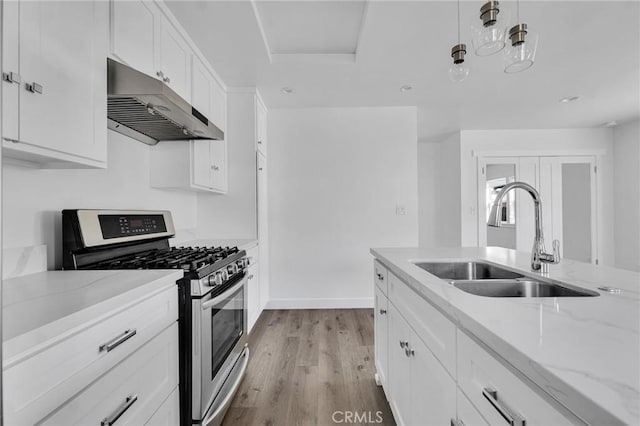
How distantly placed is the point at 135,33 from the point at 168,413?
71.5 inches

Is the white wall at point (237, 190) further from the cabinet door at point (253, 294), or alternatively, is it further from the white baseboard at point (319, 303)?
the white baseboard at point (319, 303)

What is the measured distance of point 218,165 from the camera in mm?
2832

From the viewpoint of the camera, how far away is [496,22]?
143 cm

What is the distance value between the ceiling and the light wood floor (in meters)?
2.19

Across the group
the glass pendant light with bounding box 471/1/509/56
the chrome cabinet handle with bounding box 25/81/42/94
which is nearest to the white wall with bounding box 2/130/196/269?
the chrome cabinet handle with bounding box 25/81/42/94

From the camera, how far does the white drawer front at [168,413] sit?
112cm

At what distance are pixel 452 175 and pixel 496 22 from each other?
13.3 feet

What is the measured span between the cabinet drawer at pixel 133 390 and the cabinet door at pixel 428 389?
962 mm

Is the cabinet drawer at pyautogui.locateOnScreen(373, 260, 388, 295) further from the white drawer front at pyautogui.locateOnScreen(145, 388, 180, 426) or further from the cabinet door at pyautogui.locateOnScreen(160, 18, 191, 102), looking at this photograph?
the cabinet door at pyautogui.locateOnScreen(160, 18, 191, 102)

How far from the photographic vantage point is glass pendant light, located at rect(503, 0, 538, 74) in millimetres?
1401

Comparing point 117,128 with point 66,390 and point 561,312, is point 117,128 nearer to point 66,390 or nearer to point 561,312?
point 66,390

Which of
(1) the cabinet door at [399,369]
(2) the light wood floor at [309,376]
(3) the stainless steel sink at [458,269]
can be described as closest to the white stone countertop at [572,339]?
(1) the cabinet door at [399,369]

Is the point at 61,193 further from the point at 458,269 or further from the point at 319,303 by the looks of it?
the point at 319,303

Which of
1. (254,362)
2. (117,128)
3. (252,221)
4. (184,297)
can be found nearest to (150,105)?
(117,128)
